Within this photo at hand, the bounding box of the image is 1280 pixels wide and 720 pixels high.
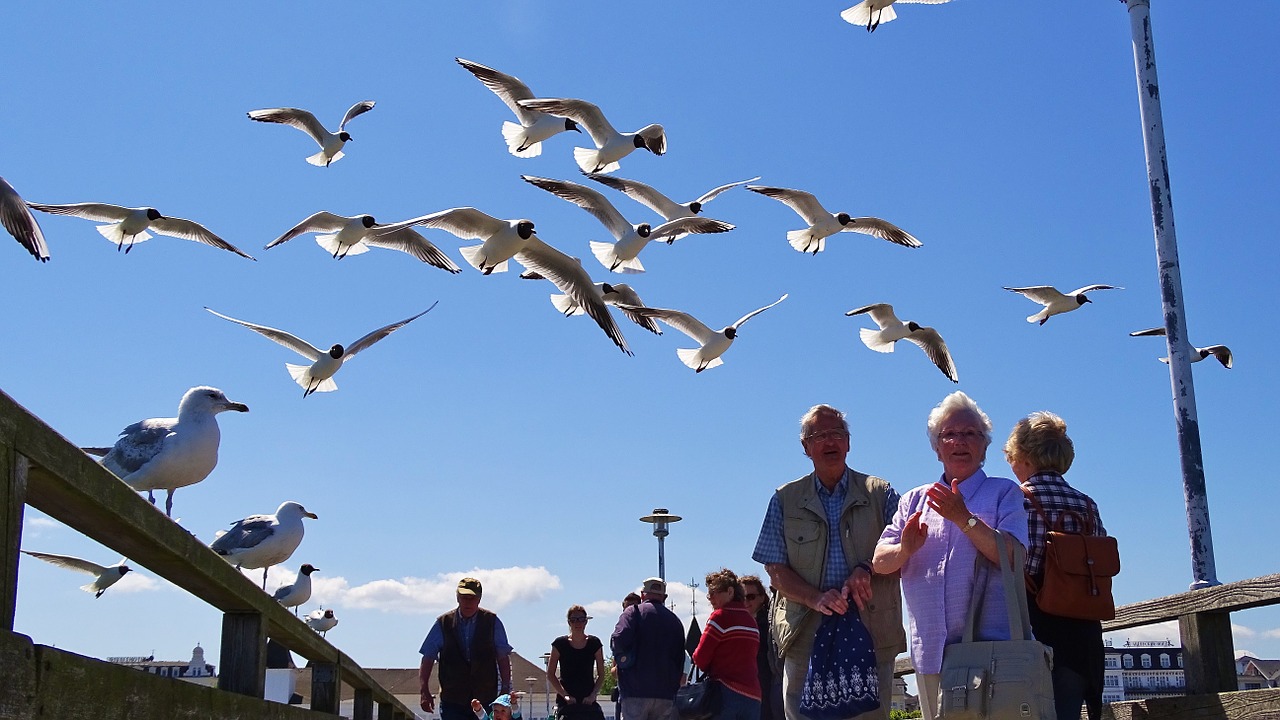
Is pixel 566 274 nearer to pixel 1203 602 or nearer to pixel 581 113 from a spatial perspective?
pixel 581 113

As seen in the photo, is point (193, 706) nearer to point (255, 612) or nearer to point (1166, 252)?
point (255, 612)

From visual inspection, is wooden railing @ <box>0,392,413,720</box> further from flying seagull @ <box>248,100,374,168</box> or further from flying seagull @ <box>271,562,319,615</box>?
flying seagull @ <box>248,100,374,168</box>

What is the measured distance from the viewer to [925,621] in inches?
153

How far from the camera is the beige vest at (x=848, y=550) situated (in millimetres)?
4375

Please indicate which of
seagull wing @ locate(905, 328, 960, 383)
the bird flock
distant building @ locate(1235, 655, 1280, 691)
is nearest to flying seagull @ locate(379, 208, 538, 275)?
the bird flock

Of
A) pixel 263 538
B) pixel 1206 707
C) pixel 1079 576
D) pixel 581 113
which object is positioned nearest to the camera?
pixel 1079 576

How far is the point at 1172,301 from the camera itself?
24.2ft

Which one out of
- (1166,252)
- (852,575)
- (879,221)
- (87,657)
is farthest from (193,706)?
(879,221)

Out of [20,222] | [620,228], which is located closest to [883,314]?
[620,228]

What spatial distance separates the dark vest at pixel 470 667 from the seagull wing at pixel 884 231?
768 cm

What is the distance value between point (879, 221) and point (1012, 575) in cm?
1025

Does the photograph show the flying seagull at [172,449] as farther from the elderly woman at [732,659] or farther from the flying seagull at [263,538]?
the elderly woman at [732,659]

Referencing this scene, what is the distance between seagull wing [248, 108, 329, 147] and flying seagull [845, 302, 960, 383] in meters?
6.62

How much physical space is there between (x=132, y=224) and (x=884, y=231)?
7973 millimetres
